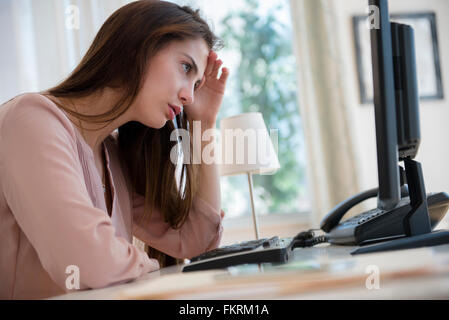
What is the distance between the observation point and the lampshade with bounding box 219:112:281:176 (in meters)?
2.03

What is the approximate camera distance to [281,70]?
3.31 m

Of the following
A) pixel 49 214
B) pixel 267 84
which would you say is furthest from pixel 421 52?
pixel 49 214

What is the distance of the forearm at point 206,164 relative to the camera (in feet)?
4.51

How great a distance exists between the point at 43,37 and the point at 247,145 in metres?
1.87

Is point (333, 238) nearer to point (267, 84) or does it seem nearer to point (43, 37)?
point (267, 84)

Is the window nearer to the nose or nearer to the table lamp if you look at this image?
the table lamp

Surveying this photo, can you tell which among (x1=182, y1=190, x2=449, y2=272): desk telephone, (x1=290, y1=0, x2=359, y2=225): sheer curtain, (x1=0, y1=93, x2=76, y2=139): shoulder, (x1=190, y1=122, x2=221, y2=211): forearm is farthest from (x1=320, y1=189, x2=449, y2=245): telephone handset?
(x1=290, y1=0, x2=359, y2=225): sheer curtain

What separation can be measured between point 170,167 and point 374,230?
0.73 metres

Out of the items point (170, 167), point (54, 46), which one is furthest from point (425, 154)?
point (54, 46)

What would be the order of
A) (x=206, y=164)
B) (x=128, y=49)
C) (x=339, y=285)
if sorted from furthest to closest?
(x=206, y=164), (x=128, y=49), (x=339, y=285)

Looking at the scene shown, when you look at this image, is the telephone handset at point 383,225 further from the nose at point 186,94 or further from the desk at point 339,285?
the nose at point 186,94

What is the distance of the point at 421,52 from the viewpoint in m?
3.30

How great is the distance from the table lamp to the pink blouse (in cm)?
107

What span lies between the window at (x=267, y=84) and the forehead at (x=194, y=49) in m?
1.95
